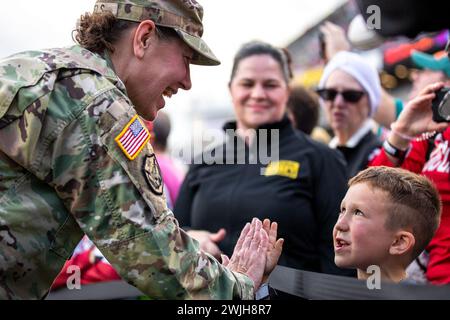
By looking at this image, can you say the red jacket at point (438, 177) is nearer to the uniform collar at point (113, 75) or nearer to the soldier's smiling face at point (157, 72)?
the soldier's smiling face at point (157, 72)

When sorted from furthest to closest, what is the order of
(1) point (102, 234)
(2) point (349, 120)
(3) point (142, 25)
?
(2) point (349, 120), (3) point (142, 25), (1) point (102, 234)

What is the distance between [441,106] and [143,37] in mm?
1292

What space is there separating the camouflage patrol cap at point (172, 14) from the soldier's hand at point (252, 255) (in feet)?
2.06

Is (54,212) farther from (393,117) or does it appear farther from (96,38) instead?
(393,117)

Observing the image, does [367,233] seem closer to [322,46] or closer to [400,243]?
[400,243]

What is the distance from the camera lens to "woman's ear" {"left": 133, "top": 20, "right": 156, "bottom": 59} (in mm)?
2125

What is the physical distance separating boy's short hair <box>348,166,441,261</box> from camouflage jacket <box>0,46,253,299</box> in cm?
81

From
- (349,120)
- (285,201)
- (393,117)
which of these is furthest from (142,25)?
(393,117)

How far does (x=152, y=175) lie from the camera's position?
1902 mm

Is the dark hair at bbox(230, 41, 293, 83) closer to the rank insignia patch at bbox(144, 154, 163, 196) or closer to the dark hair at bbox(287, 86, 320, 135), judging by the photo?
the dark hair at bbox(287, 86, 320, 135)

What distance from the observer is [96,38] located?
2.15 meters

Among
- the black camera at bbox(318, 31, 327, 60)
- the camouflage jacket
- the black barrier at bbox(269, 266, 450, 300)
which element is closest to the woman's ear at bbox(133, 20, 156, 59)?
the camouflage jacket

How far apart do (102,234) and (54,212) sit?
0.19 metres
